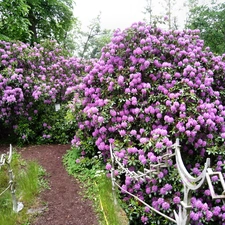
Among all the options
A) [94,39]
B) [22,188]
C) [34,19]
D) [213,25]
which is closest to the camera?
[22,188]

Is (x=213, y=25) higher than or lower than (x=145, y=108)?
higher

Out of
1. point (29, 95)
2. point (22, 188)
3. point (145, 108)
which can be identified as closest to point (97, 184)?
point (22, 188)

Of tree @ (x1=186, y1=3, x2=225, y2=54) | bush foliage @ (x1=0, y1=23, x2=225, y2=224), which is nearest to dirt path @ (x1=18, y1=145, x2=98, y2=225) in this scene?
bush foliage @ (x1=0, y1=23, x2=225, y2=224)

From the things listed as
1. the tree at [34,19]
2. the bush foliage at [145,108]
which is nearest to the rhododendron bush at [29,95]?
the bush foliage at [145,108]

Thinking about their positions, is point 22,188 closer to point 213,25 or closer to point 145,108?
point 145,108

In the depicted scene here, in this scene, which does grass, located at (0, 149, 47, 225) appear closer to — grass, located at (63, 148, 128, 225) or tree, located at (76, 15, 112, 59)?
grass, located at (63, 148, 128, 225)

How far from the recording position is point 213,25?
45.4 feet

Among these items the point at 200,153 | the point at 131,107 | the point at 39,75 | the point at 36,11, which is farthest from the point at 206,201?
the point at 36,11

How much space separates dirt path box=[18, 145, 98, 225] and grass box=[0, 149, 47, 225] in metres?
0.16

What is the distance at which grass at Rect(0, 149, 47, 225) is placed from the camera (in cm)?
337

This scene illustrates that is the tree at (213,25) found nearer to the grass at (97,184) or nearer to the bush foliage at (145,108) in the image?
the bush foliage at (145,108)

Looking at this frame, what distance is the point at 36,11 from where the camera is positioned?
39.7 ft

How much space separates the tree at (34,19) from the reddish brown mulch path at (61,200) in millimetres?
5911

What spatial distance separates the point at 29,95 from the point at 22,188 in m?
3.36
